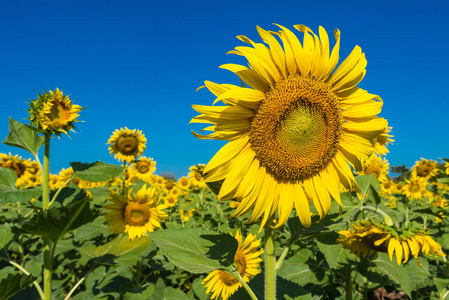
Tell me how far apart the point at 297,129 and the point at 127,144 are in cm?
586

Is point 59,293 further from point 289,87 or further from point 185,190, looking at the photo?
point 185,190

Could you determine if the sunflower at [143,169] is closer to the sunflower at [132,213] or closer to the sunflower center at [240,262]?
the sunflower at [132,213]

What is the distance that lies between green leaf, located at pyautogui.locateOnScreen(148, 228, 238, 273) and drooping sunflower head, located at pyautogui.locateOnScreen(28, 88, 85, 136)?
1.98 m

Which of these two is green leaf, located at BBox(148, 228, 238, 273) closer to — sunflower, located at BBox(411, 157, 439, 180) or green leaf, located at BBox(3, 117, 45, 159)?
green leaf, located at BBox(3, 117, 45, 159)

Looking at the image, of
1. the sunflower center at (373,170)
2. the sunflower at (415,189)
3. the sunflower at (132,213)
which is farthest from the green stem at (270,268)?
the sunflower at (415,189)

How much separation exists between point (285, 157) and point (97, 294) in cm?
341

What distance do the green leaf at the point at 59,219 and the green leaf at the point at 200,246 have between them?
33.1 inches

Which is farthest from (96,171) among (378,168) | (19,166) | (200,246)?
(378,168)

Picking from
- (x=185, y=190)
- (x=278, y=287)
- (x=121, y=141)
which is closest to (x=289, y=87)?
(x=278, y=287)

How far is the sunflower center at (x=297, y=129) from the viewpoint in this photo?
1.72m

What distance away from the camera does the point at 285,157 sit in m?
1.81

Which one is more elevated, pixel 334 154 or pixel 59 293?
pixel 334 154

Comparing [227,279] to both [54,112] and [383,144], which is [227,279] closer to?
[54,112]

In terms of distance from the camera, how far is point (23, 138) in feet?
10.4
